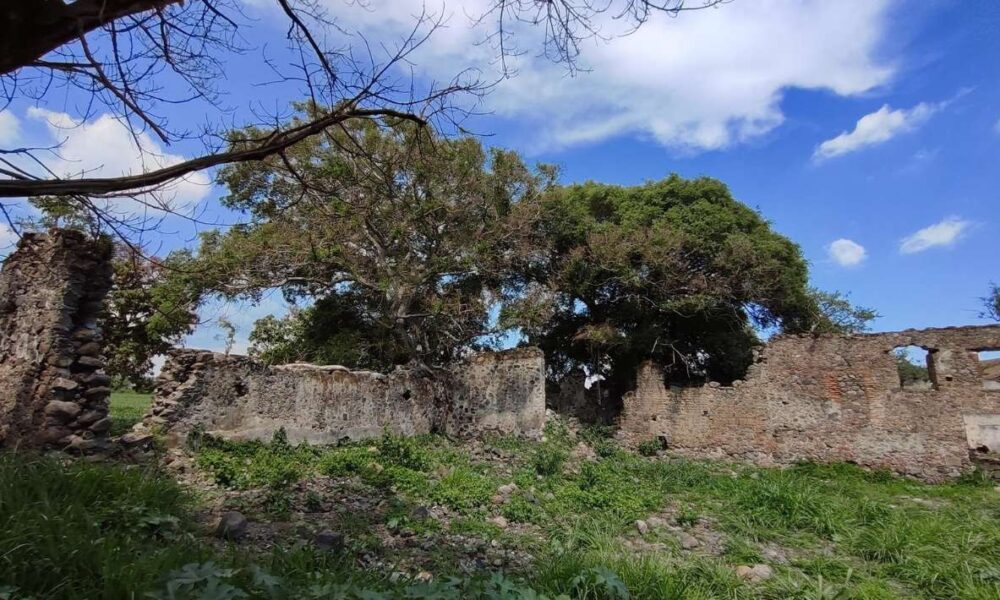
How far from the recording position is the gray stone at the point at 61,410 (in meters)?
5.51

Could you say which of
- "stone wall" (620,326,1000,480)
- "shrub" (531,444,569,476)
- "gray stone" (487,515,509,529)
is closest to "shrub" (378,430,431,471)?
"shrub" (531,444,569,476)

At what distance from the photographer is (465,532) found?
4949mm

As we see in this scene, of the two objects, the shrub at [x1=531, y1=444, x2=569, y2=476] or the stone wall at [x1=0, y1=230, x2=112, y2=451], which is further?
the shrub at [x1=531, y1=444, x2=569, y2=476]

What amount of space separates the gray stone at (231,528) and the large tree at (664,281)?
9.70m

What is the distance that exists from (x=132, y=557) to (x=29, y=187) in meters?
1.96

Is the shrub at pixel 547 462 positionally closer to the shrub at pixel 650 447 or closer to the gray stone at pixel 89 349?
the shrub at pixel 650 447

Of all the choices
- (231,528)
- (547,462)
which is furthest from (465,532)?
(547,462)

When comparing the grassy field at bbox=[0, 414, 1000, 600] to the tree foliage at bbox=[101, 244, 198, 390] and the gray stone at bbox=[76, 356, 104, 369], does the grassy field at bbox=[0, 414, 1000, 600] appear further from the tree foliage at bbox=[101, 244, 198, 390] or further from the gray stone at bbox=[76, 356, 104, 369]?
the tree foliage at bbox=[101, 244, 198, 390]

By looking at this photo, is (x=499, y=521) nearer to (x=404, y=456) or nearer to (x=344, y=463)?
(x=344, y=463)

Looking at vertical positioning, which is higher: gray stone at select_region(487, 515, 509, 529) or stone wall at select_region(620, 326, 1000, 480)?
stone wall at select_region(620, 326, 1000, 480)

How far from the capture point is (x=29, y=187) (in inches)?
110

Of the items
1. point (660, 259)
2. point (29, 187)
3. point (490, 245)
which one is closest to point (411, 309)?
point (490, 245)

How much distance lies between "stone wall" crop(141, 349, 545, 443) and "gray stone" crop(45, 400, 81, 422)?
71.6 inches

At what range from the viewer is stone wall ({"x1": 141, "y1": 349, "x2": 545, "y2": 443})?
7863 millimetres
